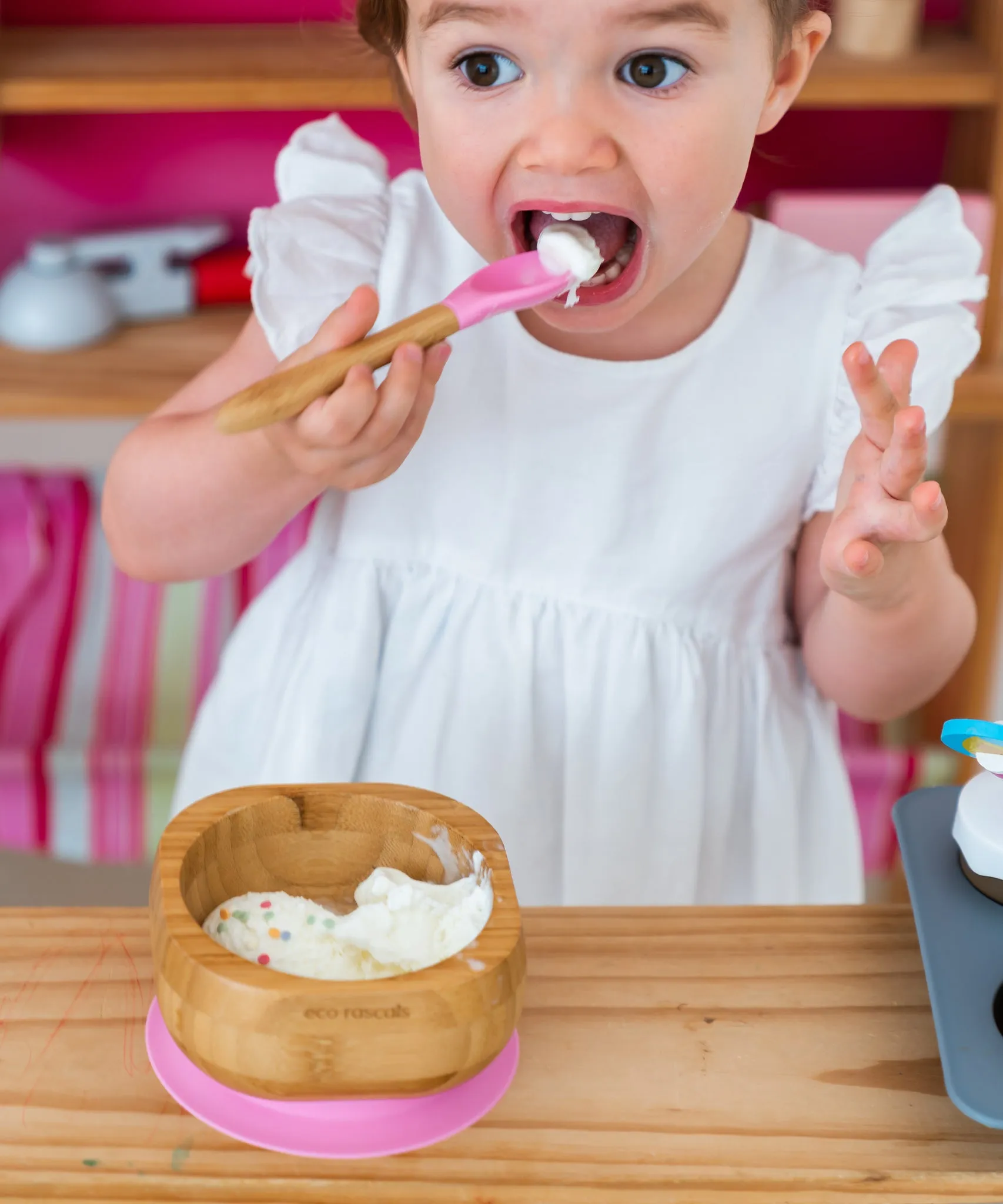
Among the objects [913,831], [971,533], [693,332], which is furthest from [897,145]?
[913,831]

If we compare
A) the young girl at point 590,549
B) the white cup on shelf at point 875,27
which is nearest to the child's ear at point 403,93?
the young girl at point 590,549

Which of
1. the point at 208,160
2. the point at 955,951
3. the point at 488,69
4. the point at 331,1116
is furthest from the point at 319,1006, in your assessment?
the point at 208,160

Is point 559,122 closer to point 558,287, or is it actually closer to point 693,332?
point 558,287

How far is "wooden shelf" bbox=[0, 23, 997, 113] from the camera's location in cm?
139

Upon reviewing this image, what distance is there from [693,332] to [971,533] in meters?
0.85

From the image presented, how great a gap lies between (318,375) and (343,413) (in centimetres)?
4

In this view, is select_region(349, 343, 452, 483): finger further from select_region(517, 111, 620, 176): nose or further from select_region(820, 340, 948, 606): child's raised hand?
select_region(820, 340, 948, 606): child's raised hand

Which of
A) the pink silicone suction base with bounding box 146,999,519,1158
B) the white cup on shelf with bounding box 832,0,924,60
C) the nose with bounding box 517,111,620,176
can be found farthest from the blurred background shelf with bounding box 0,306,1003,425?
the pink silicone suction base with bounding box 146,999,519,1158

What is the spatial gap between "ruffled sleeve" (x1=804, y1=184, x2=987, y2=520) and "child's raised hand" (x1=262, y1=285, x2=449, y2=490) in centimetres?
31

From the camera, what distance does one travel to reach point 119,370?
1.52 metres

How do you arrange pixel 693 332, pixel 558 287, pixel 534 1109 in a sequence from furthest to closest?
pixel 693 332
pixel 558 287
pixel 534 1109

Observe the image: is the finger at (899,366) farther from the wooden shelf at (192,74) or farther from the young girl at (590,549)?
the wooden shelf at (192,74)

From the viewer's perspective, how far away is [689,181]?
0.76m

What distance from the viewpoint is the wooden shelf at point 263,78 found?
1393mm
